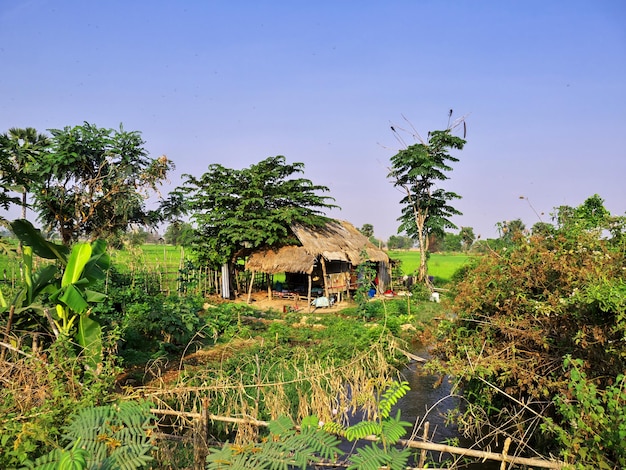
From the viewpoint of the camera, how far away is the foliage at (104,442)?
110 inches

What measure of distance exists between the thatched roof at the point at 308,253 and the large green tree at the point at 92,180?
4.94m

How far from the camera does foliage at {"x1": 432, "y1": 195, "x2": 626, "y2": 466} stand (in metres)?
4.00

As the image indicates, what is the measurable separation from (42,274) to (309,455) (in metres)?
4.88

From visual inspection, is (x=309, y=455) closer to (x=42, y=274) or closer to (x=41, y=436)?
(x=41, y=436)

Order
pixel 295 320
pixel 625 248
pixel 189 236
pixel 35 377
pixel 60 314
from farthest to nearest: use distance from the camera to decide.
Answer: pixel 189 236
pixel 295 320
pixel 60 314
pixel 625 248
pixel 35 377

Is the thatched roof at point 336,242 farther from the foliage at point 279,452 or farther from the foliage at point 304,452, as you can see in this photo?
the foliage at point 279,452

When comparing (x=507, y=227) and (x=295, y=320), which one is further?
(x=295, y=320)

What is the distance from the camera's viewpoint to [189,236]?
18422 millimetres

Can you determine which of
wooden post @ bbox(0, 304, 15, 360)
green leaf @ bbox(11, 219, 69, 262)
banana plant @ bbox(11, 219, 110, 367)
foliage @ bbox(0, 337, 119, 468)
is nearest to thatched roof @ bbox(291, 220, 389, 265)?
green leaf @ bbox(11, 219, 69, 262)

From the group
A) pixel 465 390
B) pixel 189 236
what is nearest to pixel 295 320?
pixel 189 236

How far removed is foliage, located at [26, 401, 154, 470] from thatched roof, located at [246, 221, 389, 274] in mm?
12590

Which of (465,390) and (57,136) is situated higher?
Answer: (57,136)

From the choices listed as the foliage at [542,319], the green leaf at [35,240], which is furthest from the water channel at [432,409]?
the green leaf at [35,240]

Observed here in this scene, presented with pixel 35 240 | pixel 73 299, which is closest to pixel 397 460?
pixel 73 299
